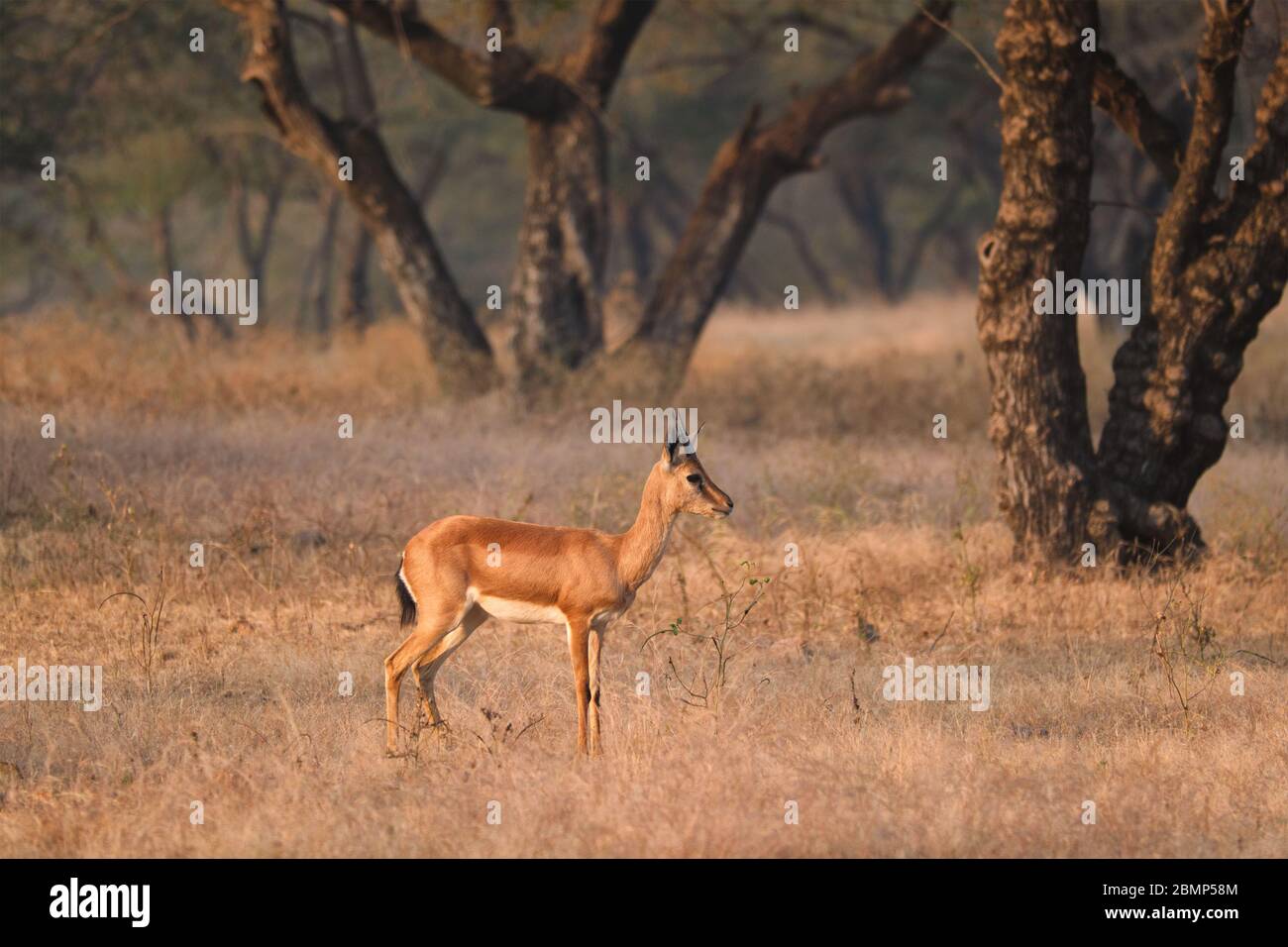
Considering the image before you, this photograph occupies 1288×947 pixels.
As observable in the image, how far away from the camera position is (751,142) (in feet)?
50.5

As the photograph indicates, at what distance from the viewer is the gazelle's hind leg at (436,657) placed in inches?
263

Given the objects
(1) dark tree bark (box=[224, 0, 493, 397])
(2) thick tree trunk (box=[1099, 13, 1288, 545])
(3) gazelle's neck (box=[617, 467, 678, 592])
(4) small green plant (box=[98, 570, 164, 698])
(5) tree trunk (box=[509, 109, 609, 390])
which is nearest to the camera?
(3) gazelle's neck (box=[617, 467, 678, 592])

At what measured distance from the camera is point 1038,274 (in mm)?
9500

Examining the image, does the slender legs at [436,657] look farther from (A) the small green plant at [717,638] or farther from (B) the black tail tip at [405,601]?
(A) the small green plant at [717,638]

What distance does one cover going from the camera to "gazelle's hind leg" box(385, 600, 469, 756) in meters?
6.45

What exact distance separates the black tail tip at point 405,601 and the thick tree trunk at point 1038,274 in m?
4.38

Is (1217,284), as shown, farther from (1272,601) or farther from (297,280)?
(297,280)

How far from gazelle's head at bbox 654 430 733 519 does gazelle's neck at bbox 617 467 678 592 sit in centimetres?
4

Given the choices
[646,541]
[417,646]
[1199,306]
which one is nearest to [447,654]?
[417,646]

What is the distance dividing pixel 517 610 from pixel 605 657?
1.85m

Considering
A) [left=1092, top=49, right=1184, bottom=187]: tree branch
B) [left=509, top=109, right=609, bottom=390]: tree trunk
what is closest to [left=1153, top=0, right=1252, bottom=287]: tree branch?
[left=1092, top=49, right=1184, bottom=187]: tree branch

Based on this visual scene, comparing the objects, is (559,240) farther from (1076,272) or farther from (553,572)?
(553,572)

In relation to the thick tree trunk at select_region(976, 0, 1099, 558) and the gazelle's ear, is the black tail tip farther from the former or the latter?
the thick tree trunk at select_region(976, 0, 1099, 558)

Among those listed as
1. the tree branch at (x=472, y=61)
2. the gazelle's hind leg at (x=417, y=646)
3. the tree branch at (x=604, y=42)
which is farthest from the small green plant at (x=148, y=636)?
the tree branch at (x=604, y=42)
